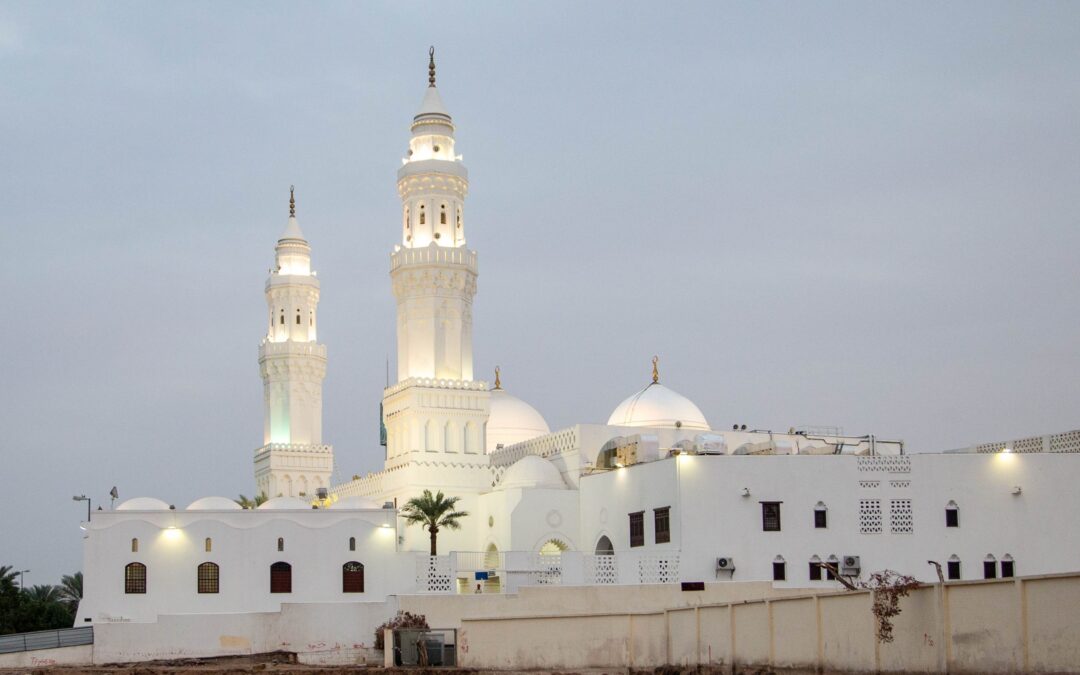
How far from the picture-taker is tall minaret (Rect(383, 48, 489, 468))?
147ft

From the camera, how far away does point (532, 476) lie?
42.8 m

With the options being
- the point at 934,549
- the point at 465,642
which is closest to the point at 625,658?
the point at 465,642

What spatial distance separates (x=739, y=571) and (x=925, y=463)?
5842mm

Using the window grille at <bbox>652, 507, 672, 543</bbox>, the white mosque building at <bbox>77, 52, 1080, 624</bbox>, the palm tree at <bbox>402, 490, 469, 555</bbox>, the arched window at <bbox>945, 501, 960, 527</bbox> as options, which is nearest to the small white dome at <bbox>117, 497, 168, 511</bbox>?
the white mosque building at <bbox>77, 52, 1080, 624</bbox>

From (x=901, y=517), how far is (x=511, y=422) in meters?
18.2

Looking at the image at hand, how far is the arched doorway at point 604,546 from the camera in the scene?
40869 mm

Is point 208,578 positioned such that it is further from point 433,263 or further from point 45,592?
point 45,592

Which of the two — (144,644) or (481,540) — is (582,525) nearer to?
(481,540)

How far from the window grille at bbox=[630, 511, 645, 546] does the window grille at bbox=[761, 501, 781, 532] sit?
336 centimetres

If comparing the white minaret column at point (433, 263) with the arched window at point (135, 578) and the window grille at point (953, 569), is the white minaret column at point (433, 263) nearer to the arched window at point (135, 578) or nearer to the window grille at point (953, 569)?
the arched window at point (135, 578)

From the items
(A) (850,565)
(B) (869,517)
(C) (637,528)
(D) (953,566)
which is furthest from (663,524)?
(D) (953,566)

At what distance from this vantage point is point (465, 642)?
103 feet

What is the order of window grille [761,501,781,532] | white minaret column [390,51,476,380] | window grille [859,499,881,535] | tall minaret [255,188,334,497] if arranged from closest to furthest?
window grille [761,501,781,532], window grille [859,499,881,535], white minaret column [390,51,476,380], tall minaret [255,188,334,497]

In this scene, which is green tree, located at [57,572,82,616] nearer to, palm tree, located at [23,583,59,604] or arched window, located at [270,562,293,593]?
palm tree, located at [23,583,59,604]
